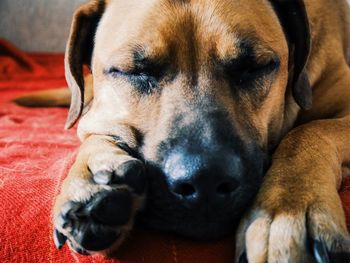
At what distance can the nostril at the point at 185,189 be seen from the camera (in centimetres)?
99

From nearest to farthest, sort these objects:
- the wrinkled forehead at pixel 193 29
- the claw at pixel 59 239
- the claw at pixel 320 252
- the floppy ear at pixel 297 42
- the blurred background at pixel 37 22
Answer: the claw at pixel 320 252 → the claw at pixel 59 239 → the wrinkled forehead at pixel 193 29 → the floppy ear at pixel 297 42 → the blurred background at pixel 37 22

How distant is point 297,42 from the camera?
1.51 metres

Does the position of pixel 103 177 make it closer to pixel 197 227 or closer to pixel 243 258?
pixel 197 227

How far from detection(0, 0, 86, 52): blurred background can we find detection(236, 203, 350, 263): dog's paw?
8.95 feet

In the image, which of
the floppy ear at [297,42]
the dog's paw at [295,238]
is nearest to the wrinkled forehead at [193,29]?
the floppy ear at [297,42]

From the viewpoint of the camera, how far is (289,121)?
155 centimetres

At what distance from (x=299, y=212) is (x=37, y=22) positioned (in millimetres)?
2858

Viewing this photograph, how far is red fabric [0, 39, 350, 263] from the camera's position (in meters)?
1.03

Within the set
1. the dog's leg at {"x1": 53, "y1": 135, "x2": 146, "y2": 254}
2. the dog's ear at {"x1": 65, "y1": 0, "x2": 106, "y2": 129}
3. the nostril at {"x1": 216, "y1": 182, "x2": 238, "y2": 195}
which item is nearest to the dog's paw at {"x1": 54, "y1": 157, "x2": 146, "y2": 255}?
the dog's leg at {"x1": 53, "y1": 135, "x2": 146, "y2": 254}

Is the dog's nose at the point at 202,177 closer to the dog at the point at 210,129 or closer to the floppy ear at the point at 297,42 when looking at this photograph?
the dog at the point at 210,129

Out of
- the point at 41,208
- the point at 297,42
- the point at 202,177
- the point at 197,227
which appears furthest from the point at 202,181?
the point at 297,42

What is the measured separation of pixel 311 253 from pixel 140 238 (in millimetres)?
347

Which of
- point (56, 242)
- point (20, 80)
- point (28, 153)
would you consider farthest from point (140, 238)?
point (20, 80)

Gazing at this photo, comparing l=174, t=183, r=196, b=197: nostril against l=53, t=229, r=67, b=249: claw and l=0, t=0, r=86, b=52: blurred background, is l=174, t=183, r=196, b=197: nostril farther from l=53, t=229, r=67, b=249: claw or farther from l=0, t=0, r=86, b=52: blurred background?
l=0, t=0, r=86, b=52: blurred background
